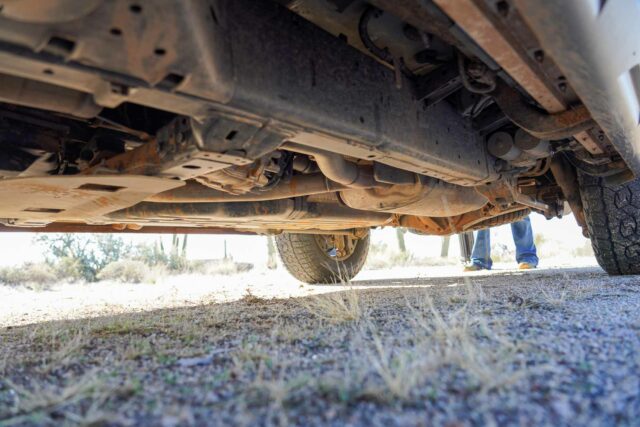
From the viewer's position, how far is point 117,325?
1.66 metres

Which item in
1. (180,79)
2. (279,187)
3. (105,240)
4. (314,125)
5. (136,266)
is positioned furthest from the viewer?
(105,240)

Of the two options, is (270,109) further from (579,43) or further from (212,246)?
(212,246)

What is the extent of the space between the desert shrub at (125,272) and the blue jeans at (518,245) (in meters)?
6.05

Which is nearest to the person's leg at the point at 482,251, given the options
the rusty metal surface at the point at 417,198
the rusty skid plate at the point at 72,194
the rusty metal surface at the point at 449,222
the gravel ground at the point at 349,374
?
the rusty metal surface at the point at 449,222

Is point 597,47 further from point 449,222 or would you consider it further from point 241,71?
point 449,222

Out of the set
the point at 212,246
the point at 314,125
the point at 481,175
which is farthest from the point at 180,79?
the point at 212,246

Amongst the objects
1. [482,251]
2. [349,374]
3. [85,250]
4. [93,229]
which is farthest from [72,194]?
[85,250]

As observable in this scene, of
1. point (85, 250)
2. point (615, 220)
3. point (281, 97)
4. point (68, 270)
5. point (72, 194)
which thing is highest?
point (85, 250)

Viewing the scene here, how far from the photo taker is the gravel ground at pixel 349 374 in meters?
0.66

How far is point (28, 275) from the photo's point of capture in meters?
8.01

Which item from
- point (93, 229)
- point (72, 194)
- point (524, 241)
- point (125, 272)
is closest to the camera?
point (72, 194)

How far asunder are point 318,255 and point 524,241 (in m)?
3.46

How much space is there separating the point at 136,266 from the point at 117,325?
842cm

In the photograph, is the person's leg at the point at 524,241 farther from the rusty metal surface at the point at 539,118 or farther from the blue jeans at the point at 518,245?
the rusty metal surface at the point at 539,118
